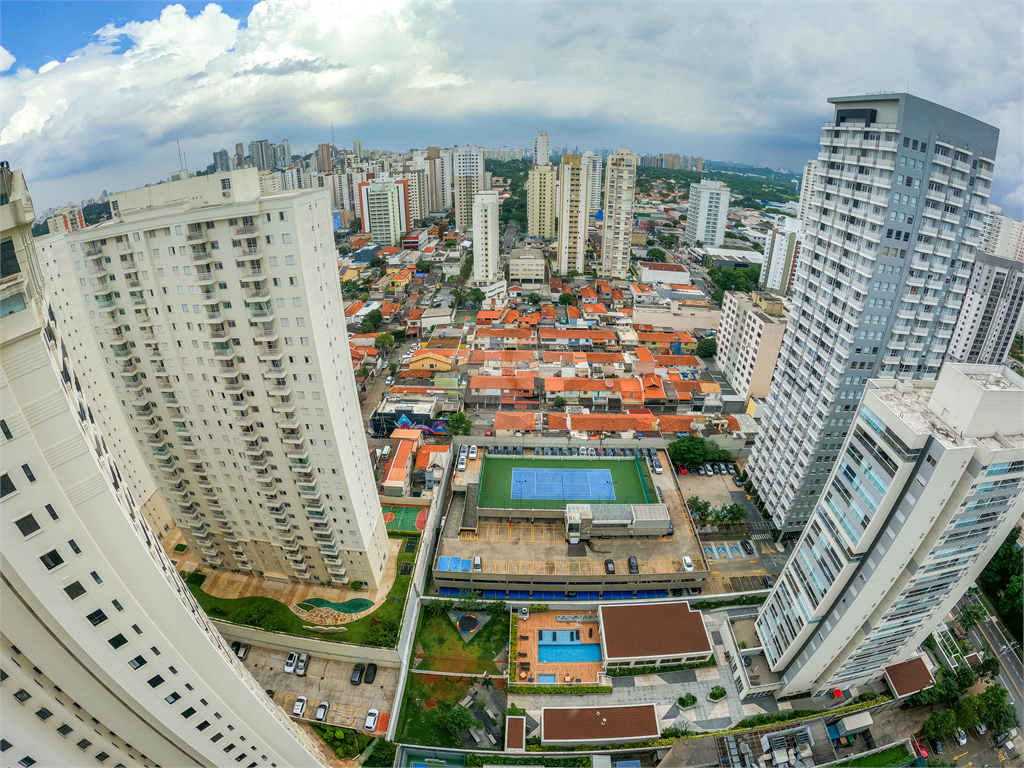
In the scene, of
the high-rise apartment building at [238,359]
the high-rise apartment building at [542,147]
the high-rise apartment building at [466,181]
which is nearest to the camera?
the high-rise apartment building at [238,359]

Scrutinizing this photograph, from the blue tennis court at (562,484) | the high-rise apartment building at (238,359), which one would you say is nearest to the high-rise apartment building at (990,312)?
the blue tennis court at (562,484)

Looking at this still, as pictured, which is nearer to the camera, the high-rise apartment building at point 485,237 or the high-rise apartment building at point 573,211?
the high-rise apartment building at point 485,237

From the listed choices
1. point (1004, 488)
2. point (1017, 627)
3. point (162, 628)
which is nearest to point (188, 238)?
point (162, 628)

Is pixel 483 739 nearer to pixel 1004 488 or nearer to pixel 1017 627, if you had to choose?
pixel 1004 488

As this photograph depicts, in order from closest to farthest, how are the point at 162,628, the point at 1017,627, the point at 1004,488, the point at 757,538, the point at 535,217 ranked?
the point at 162,628
the point at 1004,488
the point at 1017,627
the point at 757,538
the point at 535,217

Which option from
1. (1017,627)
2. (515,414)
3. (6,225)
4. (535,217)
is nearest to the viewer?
(6,225)

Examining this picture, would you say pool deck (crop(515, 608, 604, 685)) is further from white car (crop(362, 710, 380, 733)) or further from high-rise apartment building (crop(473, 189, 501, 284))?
high-rise apartment building (crop(473, 189, 501, 284))

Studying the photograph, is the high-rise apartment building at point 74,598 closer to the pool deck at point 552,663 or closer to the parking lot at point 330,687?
the parking lot at point 330,687

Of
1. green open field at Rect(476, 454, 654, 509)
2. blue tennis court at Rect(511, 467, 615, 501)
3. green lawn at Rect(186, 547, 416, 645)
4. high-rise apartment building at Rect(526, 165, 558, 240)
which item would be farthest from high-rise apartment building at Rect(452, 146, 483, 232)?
green lawn at Rect(186, 547, 416, 645)
